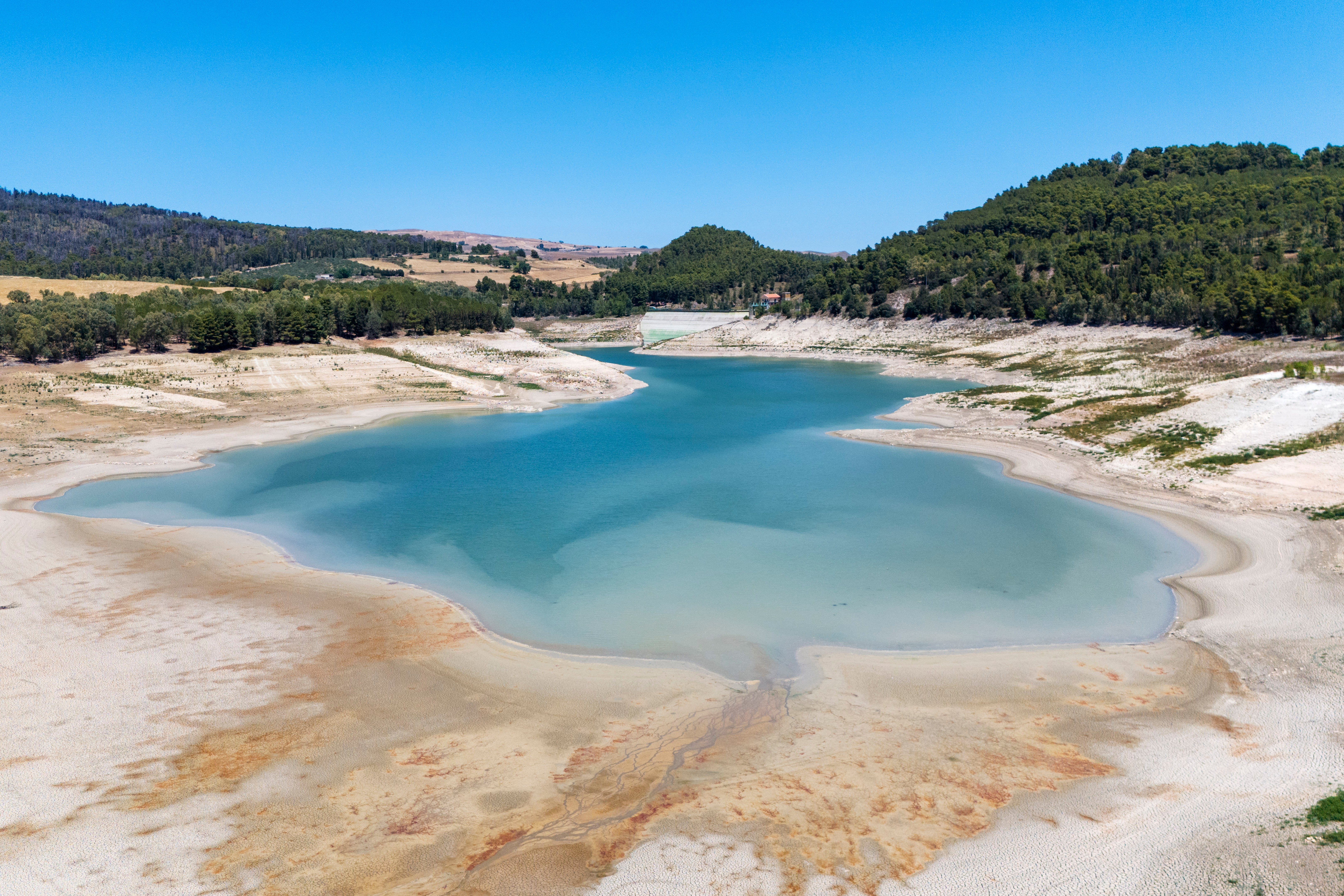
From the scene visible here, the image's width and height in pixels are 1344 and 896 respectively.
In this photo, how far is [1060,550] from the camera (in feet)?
83.1

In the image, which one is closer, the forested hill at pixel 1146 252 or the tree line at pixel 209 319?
the tree line at pixel 209 319

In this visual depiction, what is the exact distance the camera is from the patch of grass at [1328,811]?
35.3ft

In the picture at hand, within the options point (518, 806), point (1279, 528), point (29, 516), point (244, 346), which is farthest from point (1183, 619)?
point (244, 346)

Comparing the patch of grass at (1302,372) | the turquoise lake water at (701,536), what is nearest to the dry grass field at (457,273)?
the turquoise lake water at (701,536)

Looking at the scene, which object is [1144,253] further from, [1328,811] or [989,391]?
[1328,811]

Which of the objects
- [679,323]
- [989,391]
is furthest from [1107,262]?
[679,323]

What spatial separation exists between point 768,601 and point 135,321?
62.5m

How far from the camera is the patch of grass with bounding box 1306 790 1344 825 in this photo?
10758mm

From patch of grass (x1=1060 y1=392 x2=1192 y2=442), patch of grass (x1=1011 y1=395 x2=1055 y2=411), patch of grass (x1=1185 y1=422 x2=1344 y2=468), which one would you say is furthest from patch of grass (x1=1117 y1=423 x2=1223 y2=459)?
patch of grass (x1=1011 y1=395 x2=1055 y2=411)

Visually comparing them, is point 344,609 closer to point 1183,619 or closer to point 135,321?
point 1183,619

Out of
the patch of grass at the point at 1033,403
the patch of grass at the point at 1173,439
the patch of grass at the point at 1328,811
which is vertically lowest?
the patch of grass at the point at 1328,811

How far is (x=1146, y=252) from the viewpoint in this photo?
3723 inches

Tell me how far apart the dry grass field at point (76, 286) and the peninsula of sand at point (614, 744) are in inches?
2610

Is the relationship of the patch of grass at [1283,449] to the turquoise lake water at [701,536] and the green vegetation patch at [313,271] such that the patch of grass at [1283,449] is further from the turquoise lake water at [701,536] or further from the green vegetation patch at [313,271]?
the green vegetation patch at [313,271]
